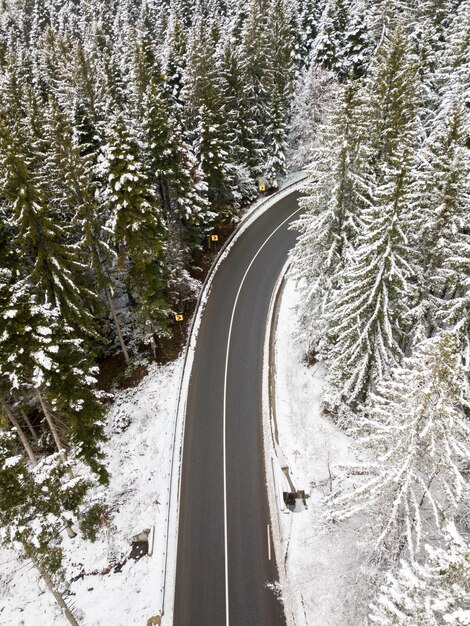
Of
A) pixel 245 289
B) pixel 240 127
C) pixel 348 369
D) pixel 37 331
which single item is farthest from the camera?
pixel 240 127

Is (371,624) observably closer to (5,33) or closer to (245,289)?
(245,289)

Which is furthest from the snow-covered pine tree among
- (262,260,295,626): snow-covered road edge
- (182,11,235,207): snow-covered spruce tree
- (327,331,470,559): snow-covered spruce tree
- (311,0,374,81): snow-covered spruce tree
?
(311,0,374,81): snow-covered spruce tree

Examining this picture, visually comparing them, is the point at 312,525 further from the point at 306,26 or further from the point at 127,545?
the point at 306,26

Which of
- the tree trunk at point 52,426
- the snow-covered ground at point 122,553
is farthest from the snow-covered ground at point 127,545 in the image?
the tree trunk at point 52,426

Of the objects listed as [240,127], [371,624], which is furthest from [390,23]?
[371,624]

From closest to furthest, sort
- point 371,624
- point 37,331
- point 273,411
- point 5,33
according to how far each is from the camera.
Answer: point 371,624
point 37,331
point 273,411
point 5,33

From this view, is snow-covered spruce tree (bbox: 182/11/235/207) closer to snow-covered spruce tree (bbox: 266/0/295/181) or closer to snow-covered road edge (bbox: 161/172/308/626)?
snow-covered road edge (bbox: 161/172/308/626)

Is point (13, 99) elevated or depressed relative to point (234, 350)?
elevated
